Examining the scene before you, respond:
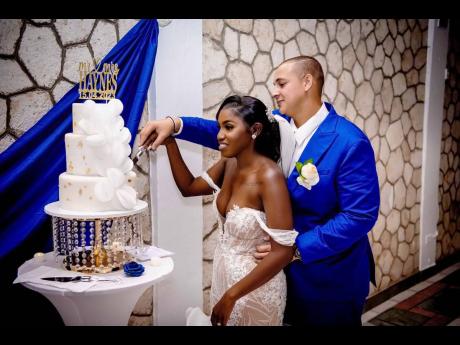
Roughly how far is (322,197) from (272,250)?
47cm

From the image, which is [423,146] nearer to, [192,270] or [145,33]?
[192,270]

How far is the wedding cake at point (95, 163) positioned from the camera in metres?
2.04

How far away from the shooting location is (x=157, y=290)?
2854 mm

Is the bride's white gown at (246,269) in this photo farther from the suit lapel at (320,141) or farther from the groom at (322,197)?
the suit lapel at (320,141)

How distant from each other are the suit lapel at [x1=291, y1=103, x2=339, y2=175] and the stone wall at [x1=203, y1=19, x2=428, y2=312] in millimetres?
788

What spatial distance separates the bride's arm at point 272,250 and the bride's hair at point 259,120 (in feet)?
0.68

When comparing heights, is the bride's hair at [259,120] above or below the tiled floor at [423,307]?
→ above

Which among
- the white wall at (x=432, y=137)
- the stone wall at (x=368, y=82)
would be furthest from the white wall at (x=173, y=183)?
the white wall at (x=432, y=137)

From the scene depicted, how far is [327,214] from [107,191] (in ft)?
4.08

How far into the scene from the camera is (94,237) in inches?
86.7

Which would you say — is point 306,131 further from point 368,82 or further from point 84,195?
point 368,82

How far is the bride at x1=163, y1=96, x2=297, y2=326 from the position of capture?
7.07 ft

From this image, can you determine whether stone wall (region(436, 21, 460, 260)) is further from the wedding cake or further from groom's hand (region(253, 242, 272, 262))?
the wedding cake

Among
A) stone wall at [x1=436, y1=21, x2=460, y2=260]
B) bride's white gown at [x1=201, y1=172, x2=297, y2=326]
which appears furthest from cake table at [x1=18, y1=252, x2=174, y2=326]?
stone wall at [x1=436, y1=21, x2=460, y2=260]
